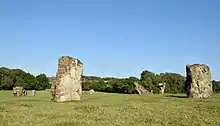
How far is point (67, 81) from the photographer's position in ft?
98.9

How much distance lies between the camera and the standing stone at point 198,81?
3512 centimetres

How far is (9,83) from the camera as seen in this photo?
83.1 meters

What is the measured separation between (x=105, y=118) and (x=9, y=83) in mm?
70965

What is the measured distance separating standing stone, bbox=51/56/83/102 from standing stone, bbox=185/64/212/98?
1216 cm

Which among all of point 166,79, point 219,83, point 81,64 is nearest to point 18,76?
point 166,79

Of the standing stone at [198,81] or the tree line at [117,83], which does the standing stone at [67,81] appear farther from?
the tree line at [117,83]

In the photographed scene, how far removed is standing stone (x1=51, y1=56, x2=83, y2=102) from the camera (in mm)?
29781

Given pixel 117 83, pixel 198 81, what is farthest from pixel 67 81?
pixel 117 83

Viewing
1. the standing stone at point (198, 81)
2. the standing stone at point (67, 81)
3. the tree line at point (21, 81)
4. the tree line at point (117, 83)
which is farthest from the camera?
the tree line at point (21, 81)

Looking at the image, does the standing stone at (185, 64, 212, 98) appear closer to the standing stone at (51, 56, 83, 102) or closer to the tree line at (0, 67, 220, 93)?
the standing stone at (51, 56, 83, 102)

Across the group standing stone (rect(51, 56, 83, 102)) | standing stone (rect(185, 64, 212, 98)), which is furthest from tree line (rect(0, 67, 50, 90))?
standing stone (rect(185, 64, 212, 98))

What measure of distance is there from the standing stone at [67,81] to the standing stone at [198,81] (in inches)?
479

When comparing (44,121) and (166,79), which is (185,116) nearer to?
(44,121)

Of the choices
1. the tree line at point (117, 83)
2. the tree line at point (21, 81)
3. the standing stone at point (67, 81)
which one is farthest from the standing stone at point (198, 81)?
the tree line at point (21, 81)
